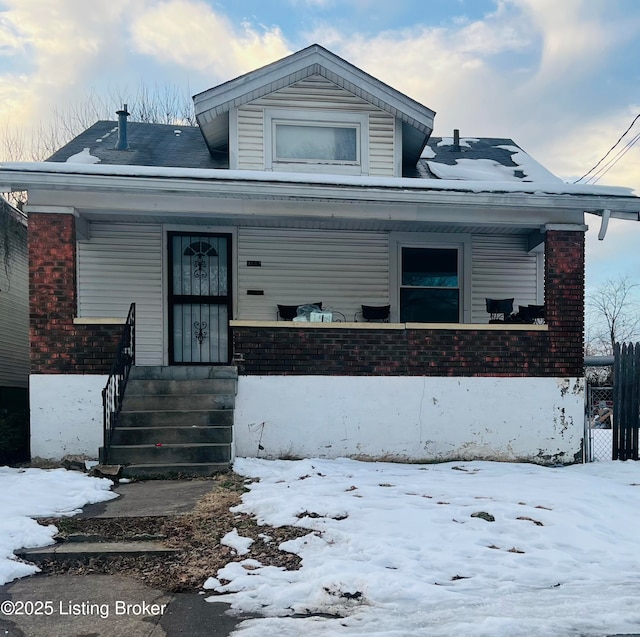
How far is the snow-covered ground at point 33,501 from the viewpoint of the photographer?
384cm

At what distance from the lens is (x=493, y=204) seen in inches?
297

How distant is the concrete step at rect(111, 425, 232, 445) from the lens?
6.67 meters

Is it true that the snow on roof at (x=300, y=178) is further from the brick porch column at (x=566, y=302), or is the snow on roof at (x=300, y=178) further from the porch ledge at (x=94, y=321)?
the porch ledge at (x=94, y=321)

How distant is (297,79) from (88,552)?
775 centimetres

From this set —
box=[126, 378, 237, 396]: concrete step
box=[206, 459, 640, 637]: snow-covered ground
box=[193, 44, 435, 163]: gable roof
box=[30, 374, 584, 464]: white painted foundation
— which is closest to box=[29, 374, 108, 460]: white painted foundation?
box=[30, 374, 584, 464]: white painted foundation

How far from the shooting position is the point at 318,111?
9.15 m

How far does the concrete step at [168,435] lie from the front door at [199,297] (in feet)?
8.06

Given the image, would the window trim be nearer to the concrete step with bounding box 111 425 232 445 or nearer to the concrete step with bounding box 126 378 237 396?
the concrete step with bounding box 126 378 237 396

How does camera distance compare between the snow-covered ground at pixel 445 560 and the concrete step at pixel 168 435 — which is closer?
the snow-covered ground at pixel 445 560

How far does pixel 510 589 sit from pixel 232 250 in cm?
702

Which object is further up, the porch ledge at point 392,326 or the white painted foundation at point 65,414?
the porch ledge at point 392,326

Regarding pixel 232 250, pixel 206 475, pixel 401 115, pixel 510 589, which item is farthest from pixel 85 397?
pixel 401 115

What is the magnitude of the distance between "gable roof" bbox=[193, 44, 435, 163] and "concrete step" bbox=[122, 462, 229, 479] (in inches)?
220

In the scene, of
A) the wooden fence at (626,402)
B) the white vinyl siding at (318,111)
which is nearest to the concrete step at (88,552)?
the wooden fence at (626,402)
